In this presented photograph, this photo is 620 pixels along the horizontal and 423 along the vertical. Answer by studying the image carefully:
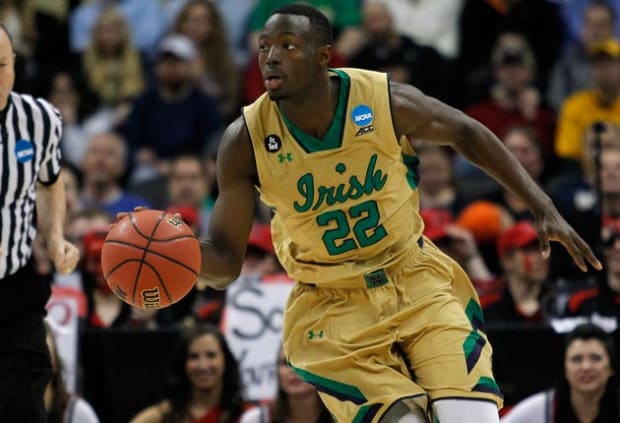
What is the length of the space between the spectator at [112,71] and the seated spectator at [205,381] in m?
4.51

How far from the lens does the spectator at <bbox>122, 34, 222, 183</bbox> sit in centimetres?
1155

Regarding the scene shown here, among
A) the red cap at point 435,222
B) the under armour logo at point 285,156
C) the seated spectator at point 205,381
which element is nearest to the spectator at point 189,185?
the red cap at point 435,222

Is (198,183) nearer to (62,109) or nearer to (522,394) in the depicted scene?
(62,109)

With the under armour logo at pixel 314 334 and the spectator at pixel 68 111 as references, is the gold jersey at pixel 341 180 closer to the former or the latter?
the under armour logo at pixel 314 334

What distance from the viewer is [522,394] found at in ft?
27.1

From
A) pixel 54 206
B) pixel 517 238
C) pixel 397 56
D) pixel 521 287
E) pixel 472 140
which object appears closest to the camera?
pixel 472 140

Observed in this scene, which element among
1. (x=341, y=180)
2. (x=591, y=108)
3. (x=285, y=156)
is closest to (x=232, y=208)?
(x=285, y=156)

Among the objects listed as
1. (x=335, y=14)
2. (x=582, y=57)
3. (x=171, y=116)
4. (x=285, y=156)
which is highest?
(x=335, y=14)

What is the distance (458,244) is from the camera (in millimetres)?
9094

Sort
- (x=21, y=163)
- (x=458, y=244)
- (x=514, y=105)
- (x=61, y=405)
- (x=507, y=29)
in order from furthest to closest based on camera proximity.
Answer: (x=507, y=29)
(x=514, y=105)
(x=458, y=244)
(x=61, y=405)
(x=21, y=163)

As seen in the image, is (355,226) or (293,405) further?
(293,405)

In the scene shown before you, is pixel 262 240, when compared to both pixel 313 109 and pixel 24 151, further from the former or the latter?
pixel 313 109

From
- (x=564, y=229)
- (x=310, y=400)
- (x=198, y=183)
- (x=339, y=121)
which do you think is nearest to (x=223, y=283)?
(x=339, y=121)

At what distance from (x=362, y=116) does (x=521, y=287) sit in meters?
3.44
